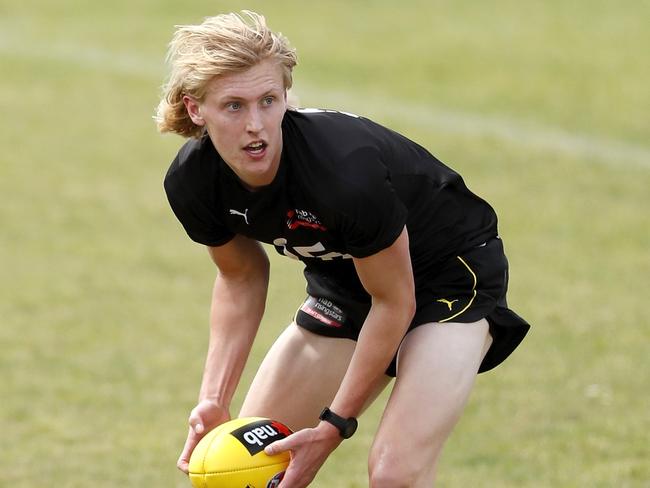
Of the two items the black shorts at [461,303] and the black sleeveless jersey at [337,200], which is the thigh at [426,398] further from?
the black sleeveless jersey at [337,200]

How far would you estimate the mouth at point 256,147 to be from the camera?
480 cm

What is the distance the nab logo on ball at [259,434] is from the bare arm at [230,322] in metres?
0.34

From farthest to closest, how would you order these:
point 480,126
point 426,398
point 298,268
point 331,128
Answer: point 480,126 < point 298,268 < point 426,398 < point 331,128

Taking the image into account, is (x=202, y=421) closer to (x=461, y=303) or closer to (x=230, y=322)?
(x=230, y=322)

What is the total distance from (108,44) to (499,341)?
1703 centimetres

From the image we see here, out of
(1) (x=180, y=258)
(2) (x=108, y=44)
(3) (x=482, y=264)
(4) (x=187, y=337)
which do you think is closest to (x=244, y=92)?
(3) (x=482, y=264)

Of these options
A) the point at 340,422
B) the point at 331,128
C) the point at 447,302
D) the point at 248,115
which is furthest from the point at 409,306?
the point at 248,115

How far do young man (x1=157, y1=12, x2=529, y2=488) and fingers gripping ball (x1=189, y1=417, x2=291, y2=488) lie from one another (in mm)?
99

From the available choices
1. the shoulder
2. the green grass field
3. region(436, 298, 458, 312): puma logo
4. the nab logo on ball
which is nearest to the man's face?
the shoulder

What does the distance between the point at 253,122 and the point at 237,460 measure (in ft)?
4.46

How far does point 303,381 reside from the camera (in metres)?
5.73

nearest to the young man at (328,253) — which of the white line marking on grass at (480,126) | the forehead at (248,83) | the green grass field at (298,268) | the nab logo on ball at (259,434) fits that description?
the forehead at (248,83)

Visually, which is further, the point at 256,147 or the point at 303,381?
the point at 303,381

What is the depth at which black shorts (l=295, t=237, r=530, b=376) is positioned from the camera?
535cm
